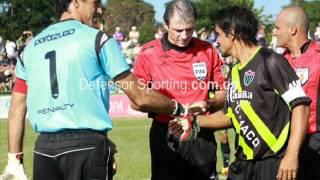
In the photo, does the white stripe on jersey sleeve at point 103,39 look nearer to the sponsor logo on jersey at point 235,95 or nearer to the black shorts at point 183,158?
the sponsor logo on jersey at point 235,95

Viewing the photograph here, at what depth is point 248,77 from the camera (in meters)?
5.54

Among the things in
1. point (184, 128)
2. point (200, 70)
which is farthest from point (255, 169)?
point (200, 70)

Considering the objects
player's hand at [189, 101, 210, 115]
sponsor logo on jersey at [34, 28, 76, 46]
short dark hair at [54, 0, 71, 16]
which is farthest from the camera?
player's hand at [189, 101, 210, 115]

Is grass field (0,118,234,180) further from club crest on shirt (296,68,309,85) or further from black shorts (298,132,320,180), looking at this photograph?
club crest on shirt (296,68,309,85)

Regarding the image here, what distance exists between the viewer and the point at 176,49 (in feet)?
21.9

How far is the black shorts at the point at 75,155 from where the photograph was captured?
15.5ft

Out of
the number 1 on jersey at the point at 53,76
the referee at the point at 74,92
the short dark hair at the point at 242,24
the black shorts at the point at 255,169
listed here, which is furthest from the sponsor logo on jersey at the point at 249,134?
the number 1 on jersey at the point at 53,76

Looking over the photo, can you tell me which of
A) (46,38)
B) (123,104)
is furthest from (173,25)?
(123,104)

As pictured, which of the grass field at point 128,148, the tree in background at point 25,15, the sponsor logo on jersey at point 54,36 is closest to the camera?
the sponsor logo on jersey at point 54,36

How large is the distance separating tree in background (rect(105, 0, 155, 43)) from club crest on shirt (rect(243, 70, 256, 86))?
8310 centimetres

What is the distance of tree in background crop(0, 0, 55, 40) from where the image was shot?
196ft

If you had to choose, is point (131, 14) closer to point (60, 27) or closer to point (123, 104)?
point (123, 104)

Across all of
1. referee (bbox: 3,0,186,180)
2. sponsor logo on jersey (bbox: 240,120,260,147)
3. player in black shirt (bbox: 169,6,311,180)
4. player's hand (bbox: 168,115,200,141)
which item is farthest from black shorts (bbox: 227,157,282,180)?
referee (bbox: 3,0,186,180)

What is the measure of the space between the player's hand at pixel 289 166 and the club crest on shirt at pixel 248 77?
2.33 feet
